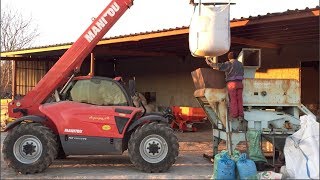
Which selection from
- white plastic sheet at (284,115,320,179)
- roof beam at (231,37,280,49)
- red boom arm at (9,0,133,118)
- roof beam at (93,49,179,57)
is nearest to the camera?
white plastic sheet at (284,115,320,179)

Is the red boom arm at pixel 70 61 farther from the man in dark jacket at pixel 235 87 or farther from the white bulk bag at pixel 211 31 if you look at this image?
the man in dark jacket at pixel 235 87

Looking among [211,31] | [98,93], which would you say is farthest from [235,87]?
[98,93]

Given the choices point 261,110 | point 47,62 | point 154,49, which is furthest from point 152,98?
point 261,110

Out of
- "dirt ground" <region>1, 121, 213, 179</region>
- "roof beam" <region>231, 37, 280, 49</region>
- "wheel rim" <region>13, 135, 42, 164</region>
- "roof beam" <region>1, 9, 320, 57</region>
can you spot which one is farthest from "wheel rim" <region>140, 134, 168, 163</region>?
"roof beam" <region>231, 37, 280, 49</region>

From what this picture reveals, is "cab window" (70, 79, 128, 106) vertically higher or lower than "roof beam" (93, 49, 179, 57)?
lower

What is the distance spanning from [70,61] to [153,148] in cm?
267

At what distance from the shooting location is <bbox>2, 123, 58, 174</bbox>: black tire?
26.8ft

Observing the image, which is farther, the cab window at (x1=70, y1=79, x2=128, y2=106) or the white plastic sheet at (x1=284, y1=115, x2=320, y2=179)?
the cab window at (x1=70, y1=79, x2=128, y2=106)

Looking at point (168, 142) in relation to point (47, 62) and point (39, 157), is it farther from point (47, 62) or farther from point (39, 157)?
point (47, 62)

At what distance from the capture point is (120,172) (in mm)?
8508

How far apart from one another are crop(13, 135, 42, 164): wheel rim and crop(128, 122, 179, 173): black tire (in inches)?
71.3

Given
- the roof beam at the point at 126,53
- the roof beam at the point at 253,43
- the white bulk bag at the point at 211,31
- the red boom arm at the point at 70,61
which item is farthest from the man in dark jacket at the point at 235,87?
the roof beam at the point at 126,53

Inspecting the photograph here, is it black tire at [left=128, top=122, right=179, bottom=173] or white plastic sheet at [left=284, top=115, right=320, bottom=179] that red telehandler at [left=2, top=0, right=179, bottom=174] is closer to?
black tire at [left=128, top=122, right=179, bottom=173]

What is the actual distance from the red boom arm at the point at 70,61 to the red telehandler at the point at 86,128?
2cm
